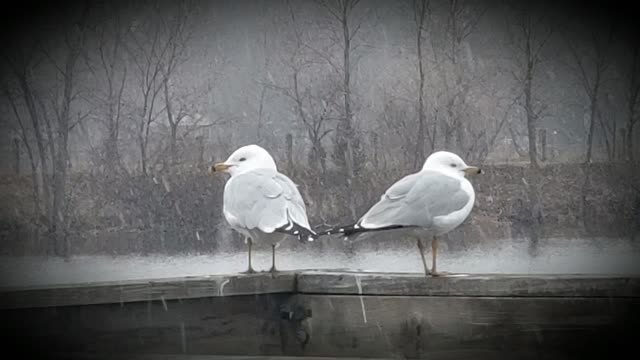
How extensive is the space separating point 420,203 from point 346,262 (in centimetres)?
227

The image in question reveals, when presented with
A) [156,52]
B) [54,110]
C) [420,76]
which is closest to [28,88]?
[54,110]

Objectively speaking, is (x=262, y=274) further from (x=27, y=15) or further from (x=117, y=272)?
(x=27, y=15)

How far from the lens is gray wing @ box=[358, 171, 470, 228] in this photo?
3553 millimetres

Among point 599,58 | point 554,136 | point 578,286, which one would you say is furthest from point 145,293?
point 599,58

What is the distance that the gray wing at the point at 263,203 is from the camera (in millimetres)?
3646

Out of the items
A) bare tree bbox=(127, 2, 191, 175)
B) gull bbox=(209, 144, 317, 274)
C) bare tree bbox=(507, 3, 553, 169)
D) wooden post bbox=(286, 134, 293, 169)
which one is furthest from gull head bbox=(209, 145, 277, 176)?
bare tree bbox=(507, 3, 553, 169)

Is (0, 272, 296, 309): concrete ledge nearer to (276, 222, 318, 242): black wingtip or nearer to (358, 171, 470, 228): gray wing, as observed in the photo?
(276, 222, 318, 242): black wingtip

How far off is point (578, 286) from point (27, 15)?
4261 millimetres

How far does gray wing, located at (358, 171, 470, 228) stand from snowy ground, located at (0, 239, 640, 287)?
1.77m

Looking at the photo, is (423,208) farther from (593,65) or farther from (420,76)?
(593,65)

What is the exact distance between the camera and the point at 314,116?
6.06m

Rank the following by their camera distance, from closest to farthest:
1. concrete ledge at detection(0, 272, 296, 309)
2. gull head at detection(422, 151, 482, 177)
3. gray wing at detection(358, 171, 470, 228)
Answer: concrete ledge at detection(0, 272, 296, 309)
gray wing at detection(358, 171, 470, 228)
gull head at detection(422, 151, 482, 177)

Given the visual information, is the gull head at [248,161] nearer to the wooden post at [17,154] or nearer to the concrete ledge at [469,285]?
the concrete ledge at [469,285]

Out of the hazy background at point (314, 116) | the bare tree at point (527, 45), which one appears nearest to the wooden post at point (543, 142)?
the hazy background at point (314, 116)
